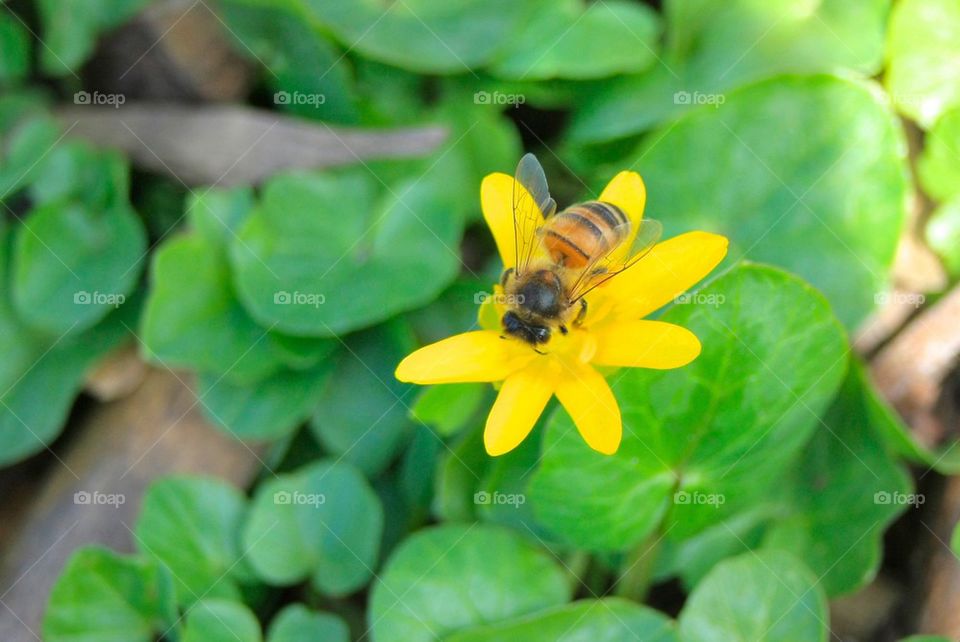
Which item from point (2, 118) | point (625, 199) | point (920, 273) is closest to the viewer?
point (625, 199)

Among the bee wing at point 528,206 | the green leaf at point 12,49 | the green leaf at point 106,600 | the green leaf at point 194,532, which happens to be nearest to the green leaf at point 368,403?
the green leaf at point 194,532

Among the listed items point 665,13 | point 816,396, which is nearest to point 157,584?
point 816,396

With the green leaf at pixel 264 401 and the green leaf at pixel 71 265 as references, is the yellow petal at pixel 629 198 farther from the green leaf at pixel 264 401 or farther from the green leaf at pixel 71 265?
the green leaf at pixel 71 265

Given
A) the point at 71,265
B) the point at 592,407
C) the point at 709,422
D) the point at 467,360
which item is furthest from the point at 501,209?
the point at 71,265

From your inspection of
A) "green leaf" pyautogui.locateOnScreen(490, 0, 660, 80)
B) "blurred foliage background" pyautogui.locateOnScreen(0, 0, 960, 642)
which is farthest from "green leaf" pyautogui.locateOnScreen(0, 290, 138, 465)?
"green leaf" pyautogui.locateOnScreen(490, 0, 660, 80)

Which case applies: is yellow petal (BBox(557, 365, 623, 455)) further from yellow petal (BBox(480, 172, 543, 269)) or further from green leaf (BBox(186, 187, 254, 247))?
green leaf (BBox(186, 187, 254, 247))

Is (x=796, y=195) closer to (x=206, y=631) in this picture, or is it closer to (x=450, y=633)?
(x=450, y=633)

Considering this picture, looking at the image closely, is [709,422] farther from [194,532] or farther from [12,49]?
[12,49]
